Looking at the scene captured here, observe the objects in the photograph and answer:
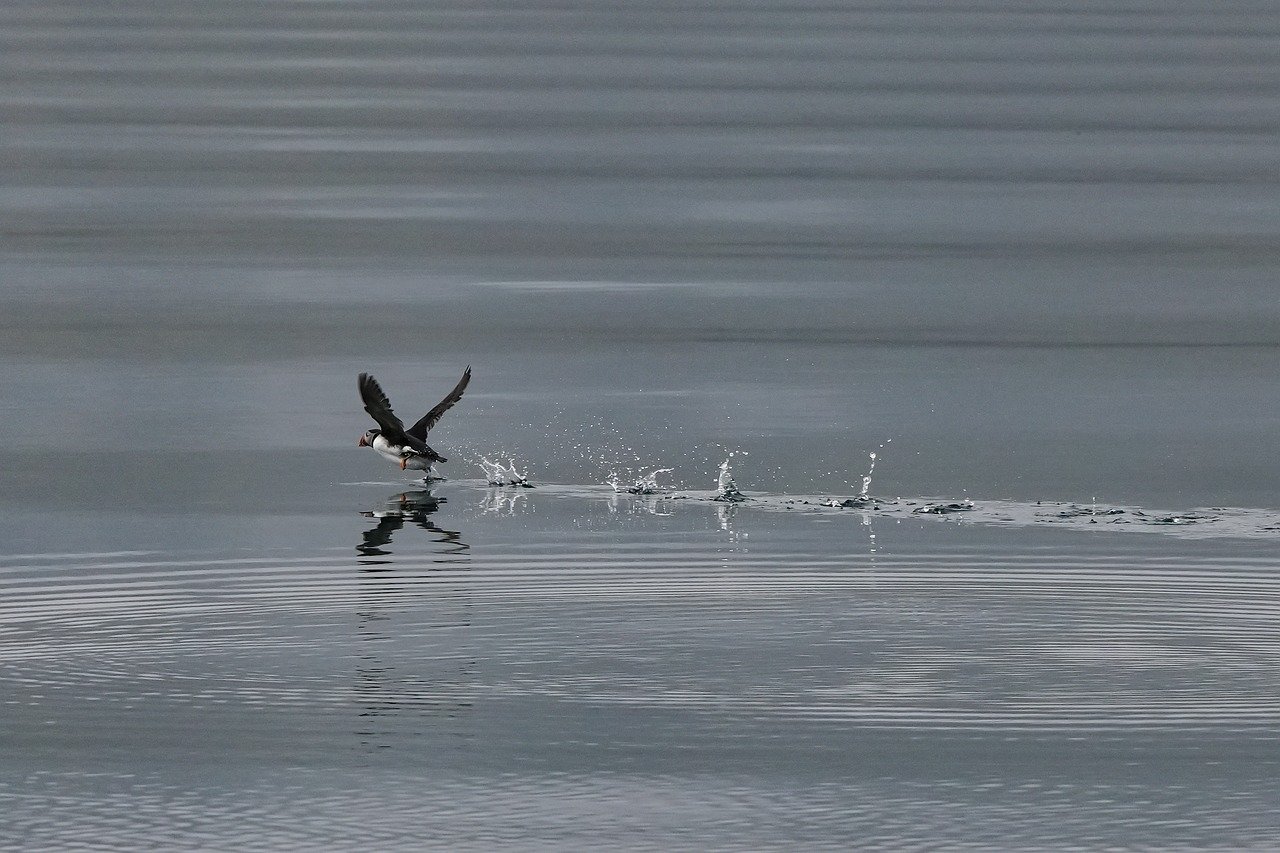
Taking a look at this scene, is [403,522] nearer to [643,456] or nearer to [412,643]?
[643,456]

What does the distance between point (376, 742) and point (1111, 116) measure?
16088 millimetres

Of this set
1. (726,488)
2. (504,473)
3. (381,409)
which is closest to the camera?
(726,488)

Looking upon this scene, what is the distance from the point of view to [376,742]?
6.35 meters

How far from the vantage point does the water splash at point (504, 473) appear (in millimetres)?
10258

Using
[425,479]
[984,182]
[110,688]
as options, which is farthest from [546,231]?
[110,688]

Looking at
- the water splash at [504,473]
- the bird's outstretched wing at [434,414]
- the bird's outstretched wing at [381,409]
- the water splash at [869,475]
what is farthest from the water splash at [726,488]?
the bird's outstretched wing at [381,409]

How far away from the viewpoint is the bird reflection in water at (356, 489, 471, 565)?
8930mm

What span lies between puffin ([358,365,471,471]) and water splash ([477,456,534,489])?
7.3 inches

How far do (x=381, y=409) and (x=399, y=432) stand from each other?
27 cm

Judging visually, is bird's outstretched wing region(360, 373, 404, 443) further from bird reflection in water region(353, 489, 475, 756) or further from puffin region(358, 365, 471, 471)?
bird reflection in water region(353, 489, 475, 756)

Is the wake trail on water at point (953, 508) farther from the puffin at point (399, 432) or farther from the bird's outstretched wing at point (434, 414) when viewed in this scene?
the bird's outstretched wing at point (434, 414)

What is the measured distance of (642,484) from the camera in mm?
10102

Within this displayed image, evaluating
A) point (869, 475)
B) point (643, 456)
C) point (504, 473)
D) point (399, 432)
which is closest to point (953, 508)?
point (869, 475)

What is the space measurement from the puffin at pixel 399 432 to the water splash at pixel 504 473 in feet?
0.61
